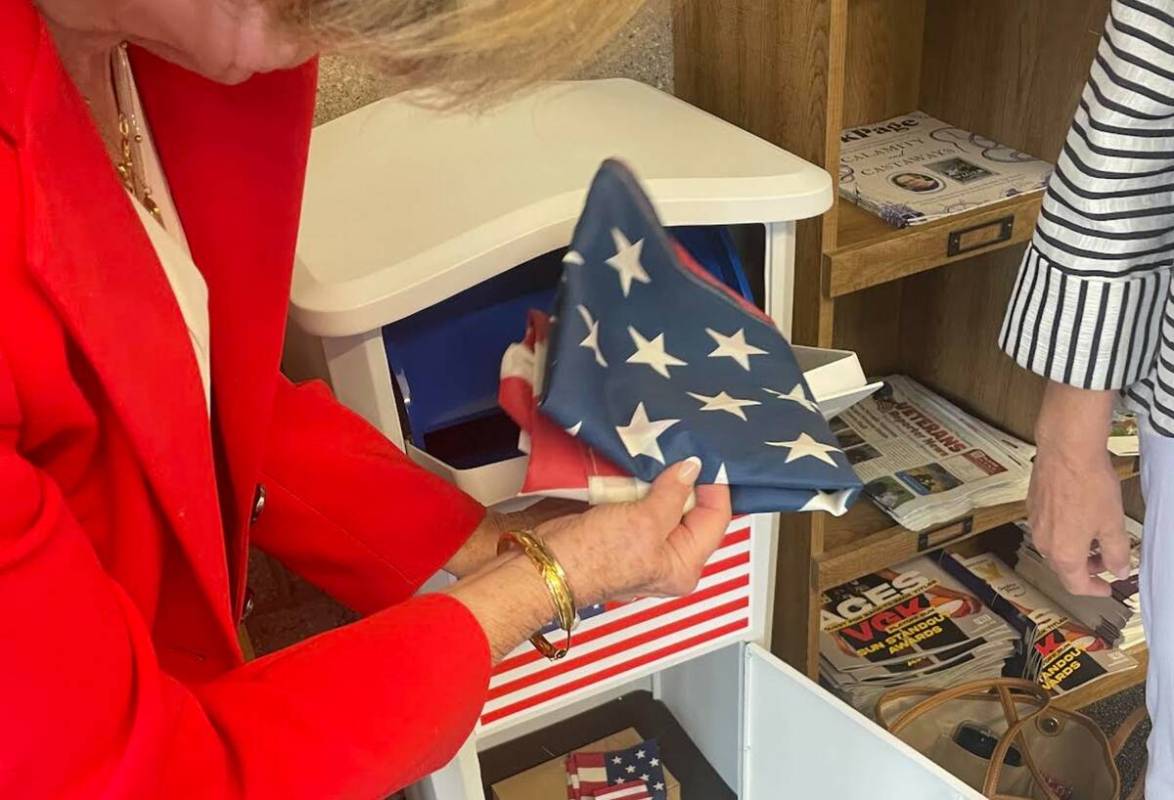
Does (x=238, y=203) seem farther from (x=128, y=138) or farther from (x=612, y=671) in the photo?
(x=612, y=671)

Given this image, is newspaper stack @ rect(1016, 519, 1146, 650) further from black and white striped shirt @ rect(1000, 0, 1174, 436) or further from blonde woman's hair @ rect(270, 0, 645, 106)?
blonde woman's hair @ rect(270, 0, 645, 106)

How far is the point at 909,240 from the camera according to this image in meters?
1.08

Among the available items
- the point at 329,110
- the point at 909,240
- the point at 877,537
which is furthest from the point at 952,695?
the point at 329,110

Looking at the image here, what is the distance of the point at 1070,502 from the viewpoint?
84 centimetres

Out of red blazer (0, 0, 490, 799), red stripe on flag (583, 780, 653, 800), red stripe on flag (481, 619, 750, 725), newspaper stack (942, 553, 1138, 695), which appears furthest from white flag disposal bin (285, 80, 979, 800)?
newspaper stack (942, 553, 1138, 695)

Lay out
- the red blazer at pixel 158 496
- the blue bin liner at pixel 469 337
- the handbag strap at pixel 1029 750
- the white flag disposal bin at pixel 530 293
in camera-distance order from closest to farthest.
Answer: the red blazer at pixel 158 496, the white flag disposal bin at pixel 530 293, the blue bin liner at pixel 469 337, the handbag strap at pixel 1029 750

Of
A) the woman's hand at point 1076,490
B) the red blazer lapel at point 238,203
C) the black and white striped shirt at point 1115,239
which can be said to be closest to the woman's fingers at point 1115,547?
the woman's hand at point 1076,490

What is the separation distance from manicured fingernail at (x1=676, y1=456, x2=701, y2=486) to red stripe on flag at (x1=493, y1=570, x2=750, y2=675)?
0.81 ft

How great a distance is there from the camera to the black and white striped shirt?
0.69 metres

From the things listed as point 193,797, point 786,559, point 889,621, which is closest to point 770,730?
point 786,559

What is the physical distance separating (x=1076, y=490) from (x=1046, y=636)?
0.67 metres

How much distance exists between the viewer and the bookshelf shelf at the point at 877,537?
1223 millimetres

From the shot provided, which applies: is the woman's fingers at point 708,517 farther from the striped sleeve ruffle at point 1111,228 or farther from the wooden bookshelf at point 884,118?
the wooden bookshelf at point 884,118

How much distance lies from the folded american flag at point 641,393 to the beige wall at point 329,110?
1.08 ft
